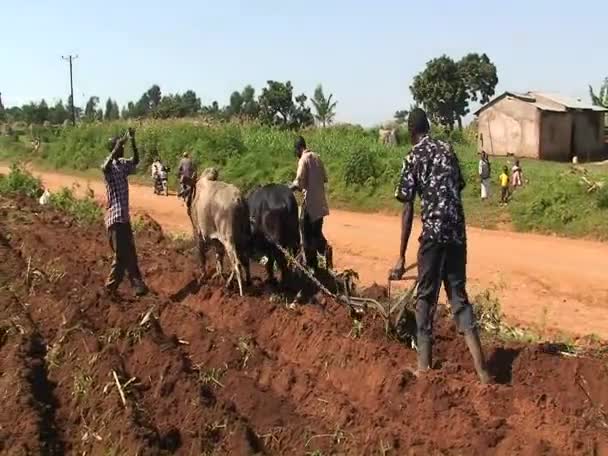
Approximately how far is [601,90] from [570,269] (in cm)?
2646

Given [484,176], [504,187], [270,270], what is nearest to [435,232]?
[270,270]

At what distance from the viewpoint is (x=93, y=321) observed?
25.1ft

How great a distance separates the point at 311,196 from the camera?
980cm

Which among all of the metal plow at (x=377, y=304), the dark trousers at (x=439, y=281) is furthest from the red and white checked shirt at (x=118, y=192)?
the dark trousers at (x=439, y=281)

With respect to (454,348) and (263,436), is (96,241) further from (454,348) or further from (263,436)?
(263,436)

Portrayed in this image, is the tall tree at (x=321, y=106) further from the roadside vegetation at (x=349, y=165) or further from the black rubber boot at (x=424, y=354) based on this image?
the black rubber boot at (x=424, y=354)

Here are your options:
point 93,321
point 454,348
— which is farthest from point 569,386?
point 93,321

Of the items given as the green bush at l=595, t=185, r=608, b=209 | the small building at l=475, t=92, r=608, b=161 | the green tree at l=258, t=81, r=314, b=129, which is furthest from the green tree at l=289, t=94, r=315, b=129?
the green bush at l=595, t=185, r=608, b=209

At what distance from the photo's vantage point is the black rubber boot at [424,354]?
6.54 m

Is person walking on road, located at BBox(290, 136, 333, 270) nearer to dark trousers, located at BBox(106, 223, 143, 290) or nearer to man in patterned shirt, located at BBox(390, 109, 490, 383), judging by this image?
dark trousers, located at BBox(106, 223, 143, 290)

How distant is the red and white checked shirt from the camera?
9070 mm

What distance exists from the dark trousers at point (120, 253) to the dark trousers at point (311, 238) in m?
1.95

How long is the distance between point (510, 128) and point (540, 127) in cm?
122

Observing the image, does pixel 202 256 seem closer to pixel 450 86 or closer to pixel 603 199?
pixel 603 199
